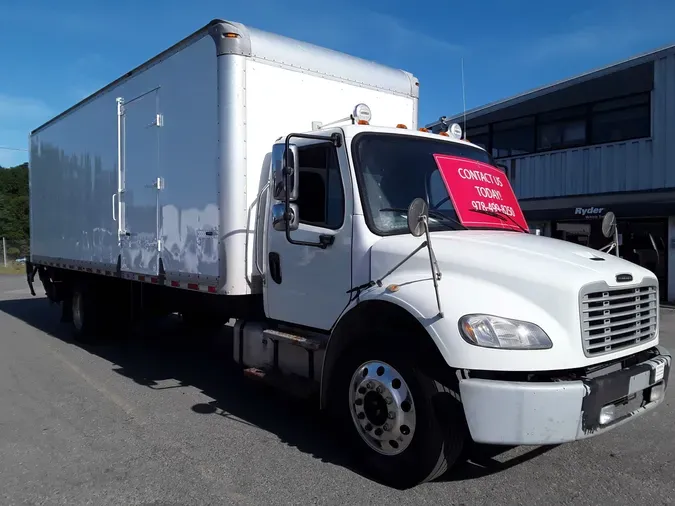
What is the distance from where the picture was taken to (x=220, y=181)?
5.23 metres

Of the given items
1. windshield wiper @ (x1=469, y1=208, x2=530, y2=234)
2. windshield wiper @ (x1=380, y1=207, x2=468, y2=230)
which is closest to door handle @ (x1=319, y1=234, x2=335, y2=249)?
windshield wiper @ (x1=380, y1=207, x2=468, y2=230)

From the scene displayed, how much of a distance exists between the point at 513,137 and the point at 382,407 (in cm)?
1582

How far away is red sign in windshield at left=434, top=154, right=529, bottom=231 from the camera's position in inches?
180

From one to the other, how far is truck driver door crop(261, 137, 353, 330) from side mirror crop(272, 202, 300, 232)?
0.16 m

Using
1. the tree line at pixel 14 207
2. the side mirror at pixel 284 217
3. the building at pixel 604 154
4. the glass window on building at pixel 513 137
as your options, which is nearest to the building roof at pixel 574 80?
the building at pixel 604 154

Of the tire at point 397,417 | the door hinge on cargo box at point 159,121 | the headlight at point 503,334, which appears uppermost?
the door hinge on cargo box at point 159,121

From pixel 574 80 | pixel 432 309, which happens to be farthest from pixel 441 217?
pixel 574 80

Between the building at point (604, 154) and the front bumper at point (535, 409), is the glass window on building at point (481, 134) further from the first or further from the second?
the front bumper at point (535, 409)

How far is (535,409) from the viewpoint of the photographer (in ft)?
10.7

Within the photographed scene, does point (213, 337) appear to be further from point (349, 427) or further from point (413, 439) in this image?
point (413, 439)

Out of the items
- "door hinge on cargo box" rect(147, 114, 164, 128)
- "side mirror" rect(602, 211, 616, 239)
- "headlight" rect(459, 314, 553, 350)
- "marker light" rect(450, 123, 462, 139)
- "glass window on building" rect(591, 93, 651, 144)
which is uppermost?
"glass window on building" rect(591, 93, 651, 144)

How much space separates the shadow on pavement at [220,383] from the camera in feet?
14.6

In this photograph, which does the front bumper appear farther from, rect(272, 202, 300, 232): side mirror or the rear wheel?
the rear wheel

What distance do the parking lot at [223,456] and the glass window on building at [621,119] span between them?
11520 mm
